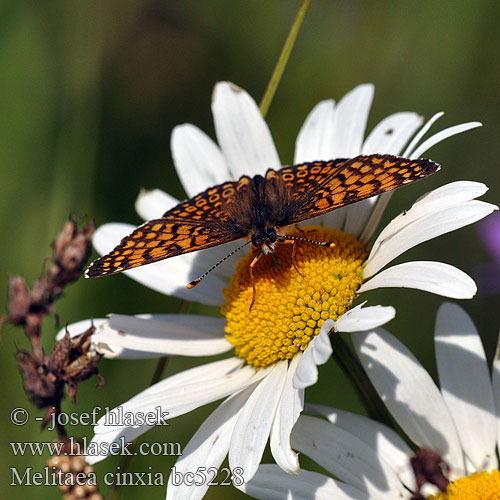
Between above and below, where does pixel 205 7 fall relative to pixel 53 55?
above

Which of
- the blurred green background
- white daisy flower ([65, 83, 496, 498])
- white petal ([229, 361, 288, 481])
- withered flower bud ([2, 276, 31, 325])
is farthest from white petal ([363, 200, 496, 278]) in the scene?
the blurred green background

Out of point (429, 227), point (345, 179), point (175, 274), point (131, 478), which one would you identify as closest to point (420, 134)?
point (345, 179)

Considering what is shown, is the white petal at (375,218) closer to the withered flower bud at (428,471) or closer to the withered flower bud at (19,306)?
the withered flower bud at (428,471)

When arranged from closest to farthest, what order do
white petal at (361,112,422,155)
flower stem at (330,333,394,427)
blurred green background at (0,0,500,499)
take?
flower stem at (330,333,394,427) → white petal at (361,112,422,155) → blurred green background at (0,0,500,499)

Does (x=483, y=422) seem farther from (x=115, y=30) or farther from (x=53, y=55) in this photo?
(x=115, y=30)

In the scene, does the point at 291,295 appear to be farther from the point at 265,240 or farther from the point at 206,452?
the point at 206,452

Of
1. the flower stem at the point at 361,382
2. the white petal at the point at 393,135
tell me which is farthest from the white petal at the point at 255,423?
the white petal at the point at 393,135

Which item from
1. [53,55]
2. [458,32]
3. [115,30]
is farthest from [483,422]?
[115,30]

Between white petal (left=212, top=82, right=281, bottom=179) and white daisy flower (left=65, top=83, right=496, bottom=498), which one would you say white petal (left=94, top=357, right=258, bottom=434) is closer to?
white daisy flower (left=65, top=83, right=496, bottom=498)
